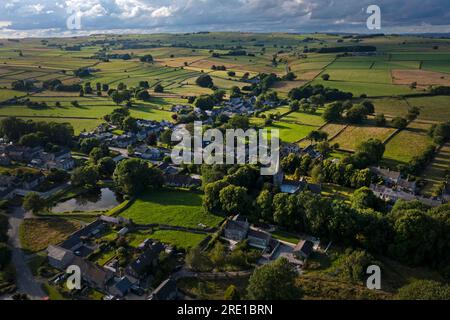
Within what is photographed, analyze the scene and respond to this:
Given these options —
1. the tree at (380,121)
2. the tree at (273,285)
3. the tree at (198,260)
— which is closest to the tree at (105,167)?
the tree at (198,260)

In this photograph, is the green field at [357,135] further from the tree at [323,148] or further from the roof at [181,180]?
the roof at [181,180]

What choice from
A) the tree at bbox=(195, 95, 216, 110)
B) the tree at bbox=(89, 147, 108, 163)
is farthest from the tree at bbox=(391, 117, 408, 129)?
the tree at bbox=(89, 147, 108, 163)

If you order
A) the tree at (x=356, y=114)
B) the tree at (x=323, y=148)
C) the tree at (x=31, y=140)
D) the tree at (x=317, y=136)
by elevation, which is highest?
the tree at (x=356, y=114)

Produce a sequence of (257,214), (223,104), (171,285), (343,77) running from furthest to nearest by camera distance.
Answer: (343,77) → (223,104) → (257,214) → (171,285)

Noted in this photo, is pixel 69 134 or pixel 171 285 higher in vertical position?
pixel 69 134

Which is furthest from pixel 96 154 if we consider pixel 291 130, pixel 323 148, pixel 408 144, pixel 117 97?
pixel 408 144
